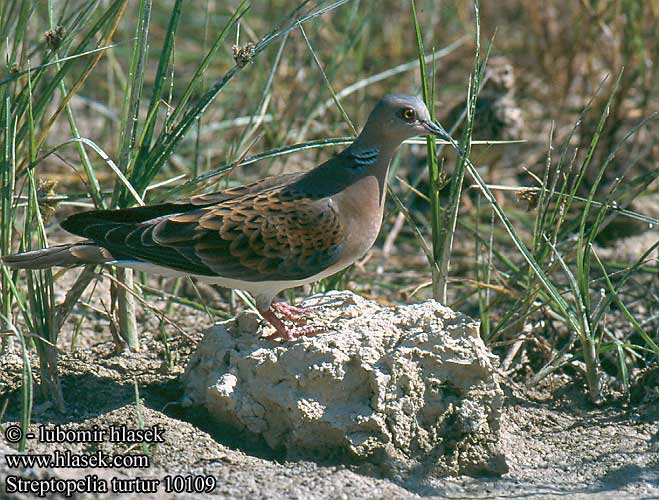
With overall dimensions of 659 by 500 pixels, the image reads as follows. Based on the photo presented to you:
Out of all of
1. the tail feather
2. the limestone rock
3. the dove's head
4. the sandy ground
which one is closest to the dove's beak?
the dove's head

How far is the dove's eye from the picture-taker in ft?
13.1

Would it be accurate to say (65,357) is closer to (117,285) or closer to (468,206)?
(117,285)

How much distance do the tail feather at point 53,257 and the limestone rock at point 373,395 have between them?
0.59 meters

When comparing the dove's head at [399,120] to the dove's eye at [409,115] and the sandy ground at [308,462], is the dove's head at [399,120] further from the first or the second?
the sandy ground at [308,462]

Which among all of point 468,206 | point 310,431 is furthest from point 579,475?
point 468,206

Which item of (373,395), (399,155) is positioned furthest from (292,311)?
(399,155)

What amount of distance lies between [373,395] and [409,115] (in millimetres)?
1197

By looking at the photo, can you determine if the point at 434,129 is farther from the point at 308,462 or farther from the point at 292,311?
the point at 308,462

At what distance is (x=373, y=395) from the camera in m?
3.49

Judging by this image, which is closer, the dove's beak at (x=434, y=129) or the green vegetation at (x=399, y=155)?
the green vegetation at (x=399, y=155)

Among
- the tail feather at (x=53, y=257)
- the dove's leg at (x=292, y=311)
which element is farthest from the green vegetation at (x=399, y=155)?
the dove's leg at (x=292, y=311)

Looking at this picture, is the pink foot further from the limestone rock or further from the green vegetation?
the green vegetation

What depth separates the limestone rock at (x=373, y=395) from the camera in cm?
347

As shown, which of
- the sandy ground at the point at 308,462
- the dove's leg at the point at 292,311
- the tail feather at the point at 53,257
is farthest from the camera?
the dove's leg at the point at 292,311
